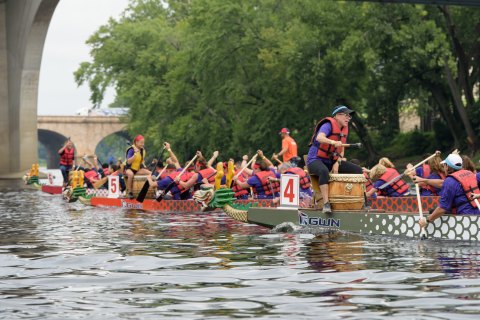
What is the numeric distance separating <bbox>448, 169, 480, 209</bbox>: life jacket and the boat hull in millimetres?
310

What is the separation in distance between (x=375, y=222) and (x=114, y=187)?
1321cm

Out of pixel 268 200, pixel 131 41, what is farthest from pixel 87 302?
pixel 131 41

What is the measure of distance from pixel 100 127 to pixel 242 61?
193ft

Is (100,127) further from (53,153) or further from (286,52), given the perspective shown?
(286,52)

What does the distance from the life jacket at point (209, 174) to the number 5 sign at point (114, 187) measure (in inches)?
182

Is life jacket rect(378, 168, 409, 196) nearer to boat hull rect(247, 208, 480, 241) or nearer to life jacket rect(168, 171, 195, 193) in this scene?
boat hull rect(247, 208, 480, 241)

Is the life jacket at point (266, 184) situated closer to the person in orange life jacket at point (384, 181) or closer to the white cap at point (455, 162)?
the person in orange life jacket at point (384, 181)

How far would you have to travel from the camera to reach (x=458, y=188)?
1394 cm

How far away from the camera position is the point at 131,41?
64.9 meters

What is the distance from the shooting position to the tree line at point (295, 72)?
1731 inches

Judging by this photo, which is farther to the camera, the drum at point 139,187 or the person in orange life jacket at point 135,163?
the drum at point 139,187

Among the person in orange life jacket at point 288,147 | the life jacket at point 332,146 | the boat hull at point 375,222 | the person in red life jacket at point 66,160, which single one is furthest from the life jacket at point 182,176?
the person in red life jacket at point 66,160

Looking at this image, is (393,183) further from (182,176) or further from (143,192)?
(143,192)

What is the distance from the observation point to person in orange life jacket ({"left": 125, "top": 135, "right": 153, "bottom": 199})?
82.4ft
